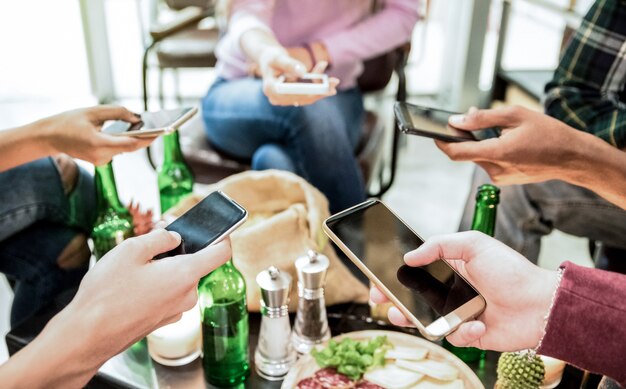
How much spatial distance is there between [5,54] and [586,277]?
3.60 meters

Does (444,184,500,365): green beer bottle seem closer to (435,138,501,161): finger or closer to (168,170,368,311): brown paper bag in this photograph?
(435,138,501,161): finger

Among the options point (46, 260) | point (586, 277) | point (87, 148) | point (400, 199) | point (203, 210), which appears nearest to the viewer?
point (586, 277)

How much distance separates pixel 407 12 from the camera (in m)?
1.74

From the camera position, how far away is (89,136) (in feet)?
3.59

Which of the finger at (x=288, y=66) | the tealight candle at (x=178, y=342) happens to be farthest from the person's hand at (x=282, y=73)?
the tealight candle at (x=178, y=342)

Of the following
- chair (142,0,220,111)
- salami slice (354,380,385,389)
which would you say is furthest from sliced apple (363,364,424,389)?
chair (142,0,220,111)

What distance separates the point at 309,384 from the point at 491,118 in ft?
1.90

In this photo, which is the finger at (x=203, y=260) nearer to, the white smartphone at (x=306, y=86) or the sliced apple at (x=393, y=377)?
the sliced apple at (x=393, y=377)

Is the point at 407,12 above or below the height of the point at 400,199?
above

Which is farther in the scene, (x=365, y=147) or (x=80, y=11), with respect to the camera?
(x=80, y=11)

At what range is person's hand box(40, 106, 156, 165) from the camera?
3.58 ft

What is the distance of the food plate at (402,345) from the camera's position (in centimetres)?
89

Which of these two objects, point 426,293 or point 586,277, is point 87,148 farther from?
point 586,277

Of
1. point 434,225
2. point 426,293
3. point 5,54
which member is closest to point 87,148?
point 426,293
